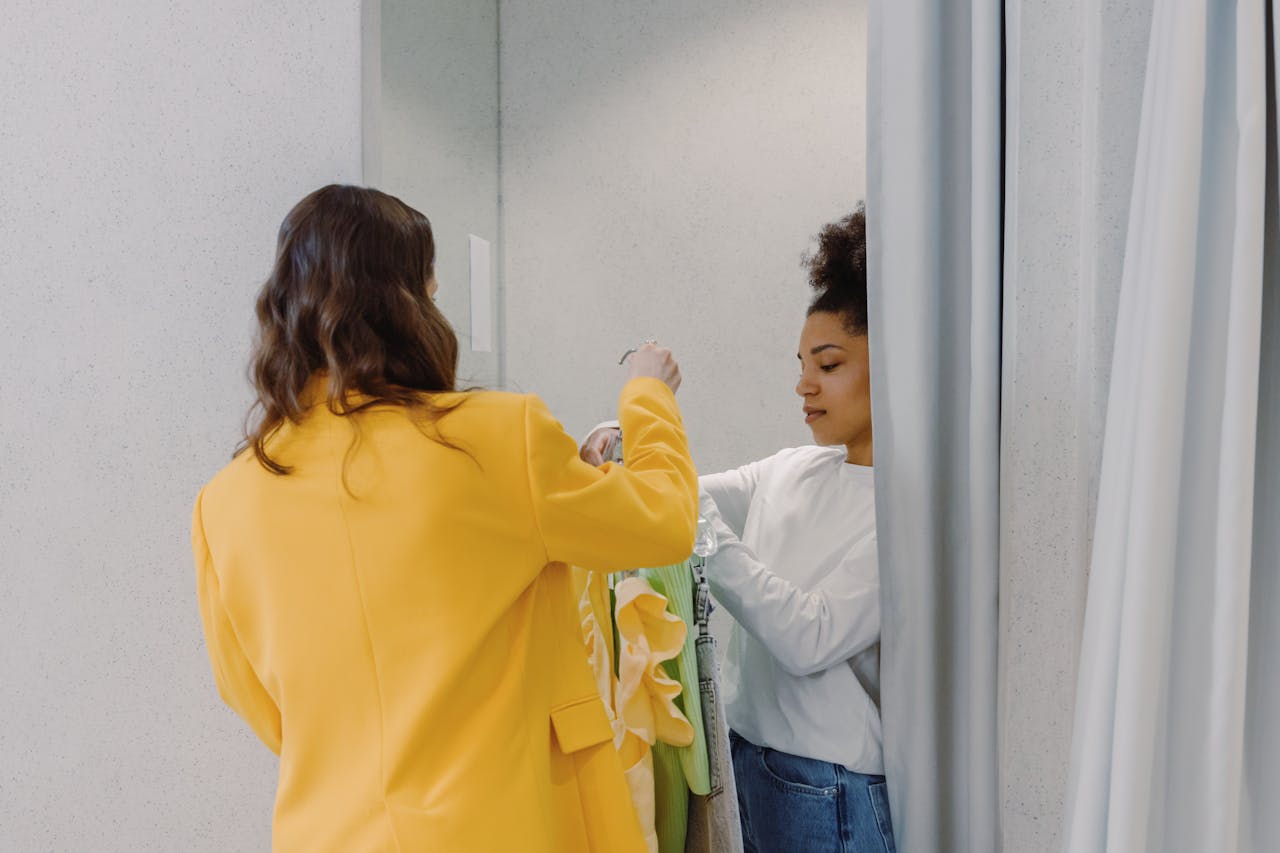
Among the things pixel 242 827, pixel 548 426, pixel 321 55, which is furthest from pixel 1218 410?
pixel 242 827

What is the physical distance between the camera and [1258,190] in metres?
0.70

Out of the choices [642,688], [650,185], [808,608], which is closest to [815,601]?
[808,608]

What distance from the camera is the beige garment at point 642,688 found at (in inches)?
39.0

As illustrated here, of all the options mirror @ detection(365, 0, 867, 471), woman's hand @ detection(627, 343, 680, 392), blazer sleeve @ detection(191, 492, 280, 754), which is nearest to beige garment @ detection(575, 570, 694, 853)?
woman's hand @ detection(627, 343, 680, 392)

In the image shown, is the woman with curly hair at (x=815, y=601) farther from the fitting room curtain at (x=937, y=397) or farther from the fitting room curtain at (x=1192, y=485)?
the fitting room curtain at (x=1192, y=485)

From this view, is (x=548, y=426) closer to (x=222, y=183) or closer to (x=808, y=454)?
(x=808, y=454)

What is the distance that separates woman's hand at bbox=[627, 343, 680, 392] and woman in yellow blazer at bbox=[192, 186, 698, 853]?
166mm

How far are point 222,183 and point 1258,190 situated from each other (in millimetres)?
1121

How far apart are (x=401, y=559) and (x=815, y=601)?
0.46 m

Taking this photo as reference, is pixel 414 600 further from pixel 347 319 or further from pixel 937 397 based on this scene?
pixel 937 397

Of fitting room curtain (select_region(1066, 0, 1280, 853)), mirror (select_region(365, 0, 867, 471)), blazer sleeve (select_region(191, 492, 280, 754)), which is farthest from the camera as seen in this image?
mirror (select_region(365, 0, 867, 471))

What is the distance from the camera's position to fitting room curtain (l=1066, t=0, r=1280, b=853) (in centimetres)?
71

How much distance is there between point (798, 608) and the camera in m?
1.03

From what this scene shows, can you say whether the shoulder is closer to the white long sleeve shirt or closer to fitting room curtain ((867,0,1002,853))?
the white long sleeve shirt
